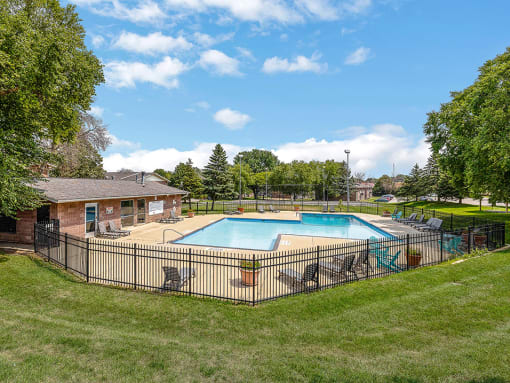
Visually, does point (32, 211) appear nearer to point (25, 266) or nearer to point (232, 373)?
point (25, 266)

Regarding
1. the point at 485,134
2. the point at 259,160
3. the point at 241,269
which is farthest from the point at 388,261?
the point at 259,160

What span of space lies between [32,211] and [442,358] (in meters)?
16.8

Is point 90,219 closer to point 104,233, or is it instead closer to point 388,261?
point 104,233

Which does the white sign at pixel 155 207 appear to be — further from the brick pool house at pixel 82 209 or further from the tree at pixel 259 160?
the tree at pixel 259 160

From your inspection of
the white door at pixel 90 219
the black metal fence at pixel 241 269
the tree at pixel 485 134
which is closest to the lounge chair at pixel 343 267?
the black metal fence at pixel 241 269

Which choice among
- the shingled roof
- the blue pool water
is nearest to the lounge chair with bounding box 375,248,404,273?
the blue pool water

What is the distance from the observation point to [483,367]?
12.5 ft

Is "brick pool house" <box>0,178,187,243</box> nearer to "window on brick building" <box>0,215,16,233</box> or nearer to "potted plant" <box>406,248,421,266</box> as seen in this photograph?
"window on brick building" <box>0,215,16,233</box>

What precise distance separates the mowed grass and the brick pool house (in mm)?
6117

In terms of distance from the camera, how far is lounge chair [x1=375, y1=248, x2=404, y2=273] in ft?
31.3

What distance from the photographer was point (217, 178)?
106 ft

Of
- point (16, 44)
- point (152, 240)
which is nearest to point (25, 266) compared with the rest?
point (152, 240)

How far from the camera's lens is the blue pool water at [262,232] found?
16.4 metres

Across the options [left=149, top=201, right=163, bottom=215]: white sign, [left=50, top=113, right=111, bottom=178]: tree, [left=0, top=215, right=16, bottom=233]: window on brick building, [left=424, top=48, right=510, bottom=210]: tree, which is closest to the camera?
[left=0, top=215, right=16, bottom=233]: window on brick building
